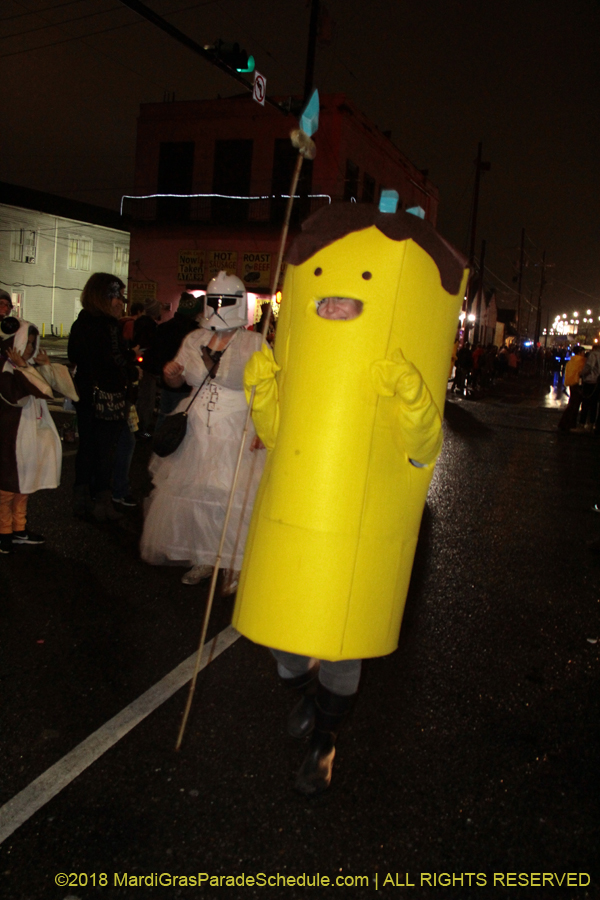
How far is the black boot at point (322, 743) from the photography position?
2.62 m

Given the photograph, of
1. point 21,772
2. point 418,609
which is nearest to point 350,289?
point 21,772

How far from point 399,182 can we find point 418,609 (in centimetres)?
3029

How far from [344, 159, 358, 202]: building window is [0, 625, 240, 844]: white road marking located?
24.5 meters

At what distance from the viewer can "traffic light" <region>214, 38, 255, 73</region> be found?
30.7 feet

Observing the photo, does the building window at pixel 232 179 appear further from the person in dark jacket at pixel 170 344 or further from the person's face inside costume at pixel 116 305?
the person's face inside costume at pixel 116 305

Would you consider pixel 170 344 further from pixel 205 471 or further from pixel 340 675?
pixel 340 675

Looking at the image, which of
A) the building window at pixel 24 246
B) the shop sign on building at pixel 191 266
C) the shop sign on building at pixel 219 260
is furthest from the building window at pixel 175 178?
the building window at pixel 24 246

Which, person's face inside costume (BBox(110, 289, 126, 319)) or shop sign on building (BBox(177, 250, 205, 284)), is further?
shop sign on building (BBox(177, 250, 205, 284))

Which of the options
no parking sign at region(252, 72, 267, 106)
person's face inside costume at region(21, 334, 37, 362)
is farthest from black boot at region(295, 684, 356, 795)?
no parking sign at region(252, 72, 267, 106)

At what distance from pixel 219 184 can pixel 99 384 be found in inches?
891

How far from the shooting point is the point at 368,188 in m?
27.4

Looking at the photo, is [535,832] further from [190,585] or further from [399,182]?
[399,182]

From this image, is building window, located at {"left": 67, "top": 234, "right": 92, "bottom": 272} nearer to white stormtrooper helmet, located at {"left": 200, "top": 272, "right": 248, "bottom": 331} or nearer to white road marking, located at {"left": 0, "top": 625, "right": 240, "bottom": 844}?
white stormtrooper helmet, located at {"left": 200, "top": 272, "right": 248, "bottom": 331}

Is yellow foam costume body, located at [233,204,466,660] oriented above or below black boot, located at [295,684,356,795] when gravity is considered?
above
